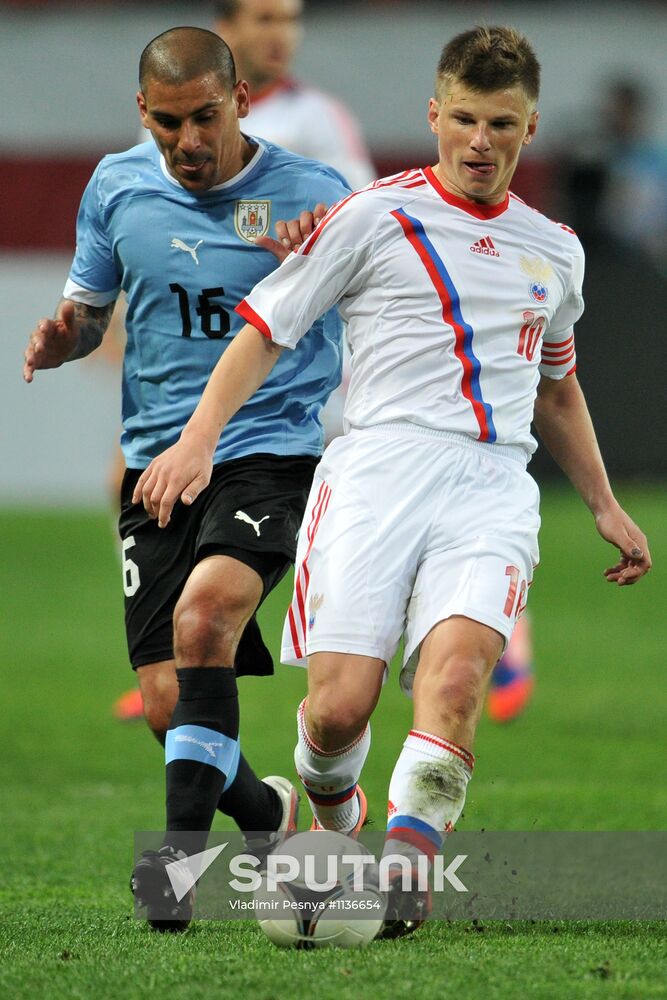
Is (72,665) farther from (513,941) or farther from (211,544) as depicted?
(513,941)

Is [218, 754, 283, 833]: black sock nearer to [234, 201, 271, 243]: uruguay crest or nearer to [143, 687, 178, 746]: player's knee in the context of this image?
[143, 687, 178, 746]: player's knee

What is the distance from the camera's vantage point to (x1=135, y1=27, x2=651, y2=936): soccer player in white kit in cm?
374

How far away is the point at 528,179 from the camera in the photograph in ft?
63.3

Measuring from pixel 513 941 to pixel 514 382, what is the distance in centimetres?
131

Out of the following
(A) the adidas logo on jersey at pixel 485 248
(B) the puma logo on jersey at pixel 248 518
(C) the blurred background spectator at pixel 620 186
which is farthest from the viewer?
(C) the blurred background spectator at pixel 620 186

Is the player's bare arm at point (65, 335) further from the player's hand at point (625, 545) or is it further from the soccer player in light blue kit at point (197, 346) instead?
the player's hand at point (625, 545)

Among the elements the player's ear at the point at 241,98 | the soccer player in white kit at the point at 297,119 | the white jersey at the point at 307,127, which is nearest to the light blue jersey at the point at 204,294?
the player's ear at the point at 241,98

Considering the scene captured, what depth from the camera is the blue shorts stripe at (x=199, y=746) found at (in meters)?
3.97

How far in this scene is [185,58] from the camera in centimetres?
420

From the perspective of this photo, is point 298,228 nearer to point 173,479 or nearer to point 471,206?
point 471,206

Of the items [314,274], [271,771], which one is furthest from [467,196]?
[271,771]

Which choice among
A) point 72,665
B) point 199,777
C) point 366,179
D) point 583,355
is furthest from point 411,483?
point 583,355

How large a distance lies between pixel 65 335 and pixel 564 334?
1.36 m

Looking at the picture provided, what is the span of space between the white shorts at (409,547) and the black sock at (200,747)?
0.21 m
